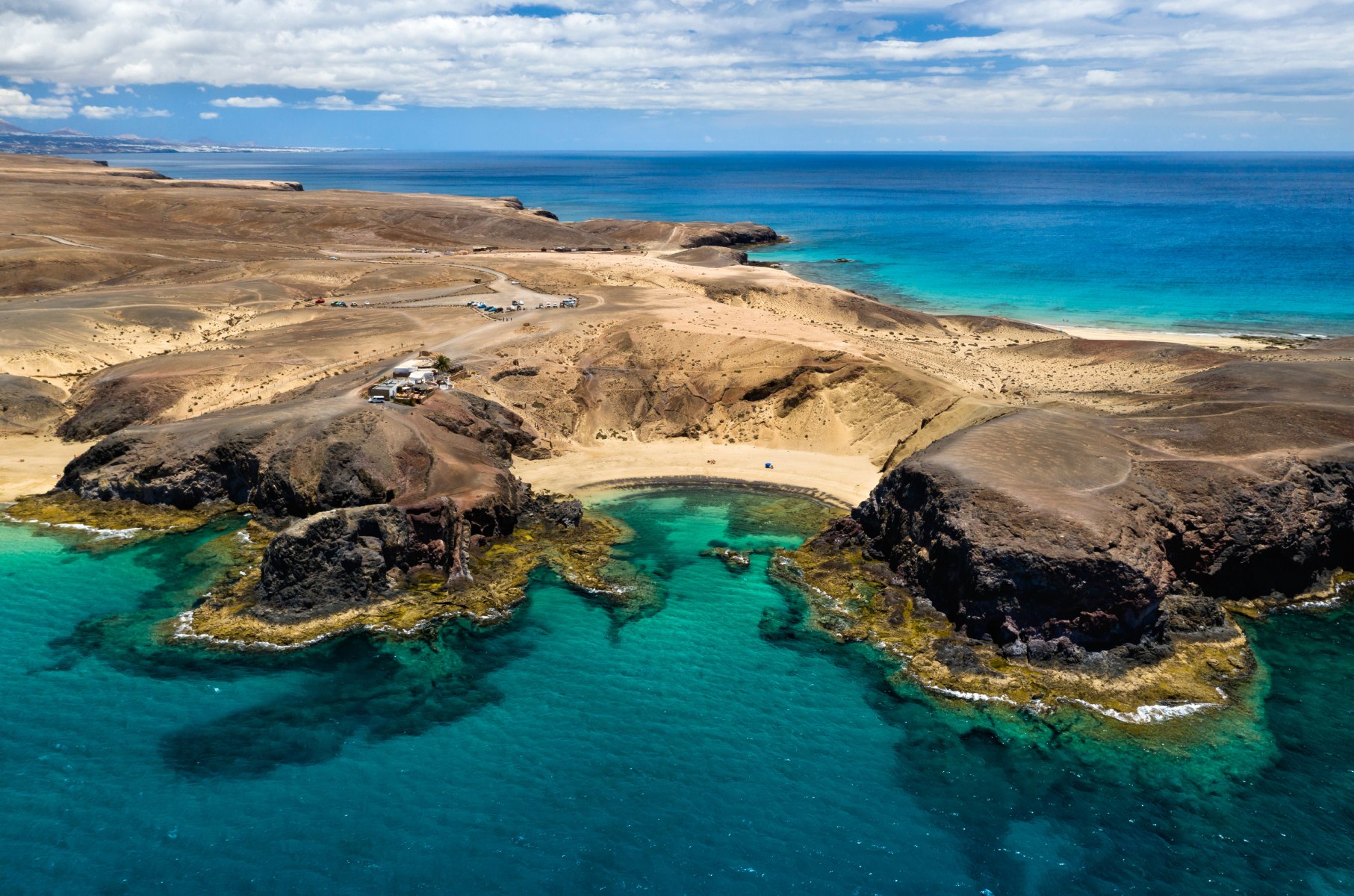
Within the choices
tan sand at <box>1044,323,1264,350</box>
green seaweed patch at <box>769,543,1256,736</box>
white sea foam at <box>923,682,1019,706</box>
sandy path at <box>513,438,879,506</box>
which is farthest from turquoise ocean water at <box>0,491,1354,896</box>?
tan sand at <box>1044,323,1264,350</box>

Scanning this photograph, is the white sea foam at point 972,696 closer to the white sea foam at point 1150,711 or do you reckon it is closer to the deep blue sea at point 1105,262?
the white sea foam at point 1150,711

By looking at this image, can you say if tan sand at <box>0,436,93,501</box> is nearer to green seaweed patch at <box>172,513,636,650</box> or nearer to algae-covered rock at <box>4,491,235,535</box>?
algae-covered rock at <box>4,491,235,535</box>

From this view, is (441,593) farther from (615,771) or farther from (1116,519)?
(1116,519)

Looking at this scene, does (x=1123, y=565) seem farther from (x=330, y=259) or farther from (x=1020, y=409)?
(x=330, y=259)

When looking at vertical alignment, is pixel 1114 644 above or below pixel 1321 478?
below

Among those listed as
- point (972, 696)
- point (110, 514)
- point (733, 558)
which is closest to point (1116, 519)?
point (972, 696)

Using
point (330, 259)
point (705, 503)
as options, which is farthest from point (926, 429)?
point (330, 259)
